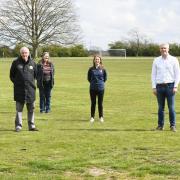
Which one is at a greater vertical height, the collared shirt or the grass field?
the collared shirt

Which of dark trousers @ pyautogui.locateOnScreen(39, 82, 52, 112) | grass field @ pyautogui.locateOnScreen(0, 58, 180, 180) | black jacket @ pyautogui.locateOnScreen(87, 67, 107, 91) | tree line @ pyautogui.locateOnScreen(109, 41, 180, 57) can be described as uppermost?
tree line @ pyautogui.locateOnScreen(109, 41, 180, 57)

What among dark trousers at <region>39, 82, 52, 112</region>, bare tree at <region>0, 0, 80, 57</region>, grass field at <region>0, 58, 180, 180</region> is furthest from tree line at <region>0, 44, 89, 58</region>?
grass field at <region>0, 58, 180, 180</region>

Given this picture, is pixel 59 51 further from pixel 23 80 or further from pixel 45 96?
pixel 23 80

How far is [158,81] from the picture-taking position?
39.3ft

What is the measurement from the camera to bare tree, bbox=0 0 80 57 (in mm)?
76062

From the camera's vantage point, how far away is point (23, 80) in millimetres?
11977

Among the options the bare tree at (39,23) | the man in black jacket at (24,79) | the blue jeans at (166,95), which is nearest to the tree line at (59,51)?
the bare tree at (39,23)

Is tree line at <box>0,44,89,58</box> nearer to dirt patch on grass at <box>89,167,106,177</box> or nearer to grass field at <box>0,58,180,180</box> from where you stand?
grass field at <box>0,58,180,180</box>

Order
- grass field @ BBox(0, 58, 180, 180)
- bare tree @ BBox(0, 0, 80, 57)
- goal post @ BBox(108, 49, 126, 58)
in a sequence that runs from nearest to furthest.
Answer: grass field @ BBox(0, 58, 180, 180) < bare tree @ BBox(0, 0, 80, 57) < goal post @ BBox(108, 49, 126, 58)

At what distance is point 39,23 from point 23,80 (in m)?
65.6

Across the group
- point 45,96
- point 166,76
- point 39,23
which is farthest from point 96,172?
point 39,23

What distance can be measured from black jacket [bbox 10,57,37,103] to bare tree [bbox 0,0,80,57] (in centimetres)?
6423

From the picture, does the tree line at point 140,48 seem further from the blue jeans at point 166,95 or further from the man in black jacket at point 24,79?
the man in black jacket at point 24,79

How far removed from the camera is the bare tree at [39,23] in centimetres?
7606
